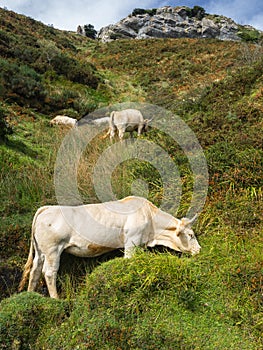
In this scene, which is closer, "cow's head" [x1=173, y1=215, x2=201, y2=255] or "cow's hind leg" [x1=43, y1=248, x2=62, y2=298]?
"cow's hind leg" [x1=43, y1=248, x2=62, y2=298]

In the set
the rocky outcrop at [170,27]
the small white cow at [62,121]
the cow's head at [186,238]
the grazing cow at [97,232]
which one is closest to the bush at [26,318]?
Answer: the grazing cow at [97,232]

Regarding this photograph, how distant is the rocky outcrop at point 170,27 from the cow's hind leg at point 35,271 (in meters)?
50.0

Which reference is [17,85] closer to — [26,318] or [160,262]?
[160,262]

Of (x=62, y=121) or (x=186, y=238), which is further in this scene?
(x=62, y=121)

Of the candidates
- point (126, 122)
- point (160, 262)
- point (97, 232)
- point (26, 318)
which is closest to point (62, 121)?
point (126, 122)

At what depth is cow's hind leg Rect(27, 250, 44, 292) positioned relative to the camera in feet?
17.4

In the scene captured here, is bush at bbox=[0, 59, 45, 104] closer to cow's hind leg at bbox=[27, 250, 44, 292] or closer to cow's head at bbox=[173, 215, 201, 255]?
cow's hind leg at bbox=[27, 250, 44, 292]

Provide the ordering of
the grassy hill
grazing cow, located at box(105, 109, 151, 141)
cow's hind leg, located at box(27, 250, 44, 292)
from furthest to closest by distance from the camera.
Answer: grazing cow, located at box(105, 109, 151, 141), cow's hind leg, located at box(27, 250, 44, 292), the grassy hill

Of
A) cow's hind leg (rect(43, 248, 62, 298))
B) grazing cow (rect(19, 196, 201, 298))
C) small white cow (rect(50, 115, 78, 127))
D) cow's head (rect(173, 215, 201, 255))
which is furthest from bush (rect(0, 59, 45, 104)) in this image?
cow's head (rect(173, 215, 201, 255))

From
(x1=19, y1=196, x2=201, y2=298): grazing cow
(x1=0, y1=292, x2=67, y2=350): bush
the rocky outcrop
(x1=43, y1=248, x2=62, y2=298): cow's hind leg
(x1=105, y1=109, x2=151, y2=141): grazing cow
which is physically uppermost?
the rocky outcrop

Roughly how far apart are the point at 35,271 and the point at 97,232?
3.32ft

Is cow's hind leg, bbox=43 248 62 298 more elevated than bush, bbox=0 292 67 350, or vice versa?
cow's hind leg, bbox=43 248 62 298

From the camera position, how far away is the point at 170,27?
178 feet

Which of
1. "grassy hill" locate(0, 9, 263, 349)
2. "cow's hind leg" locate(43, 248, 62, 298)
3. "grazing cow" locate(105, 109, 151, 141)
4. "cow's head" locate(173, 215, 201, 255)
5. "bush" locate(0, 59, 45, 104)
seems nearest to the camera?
"grassy hill" locate(0, 9, 263, 349)
